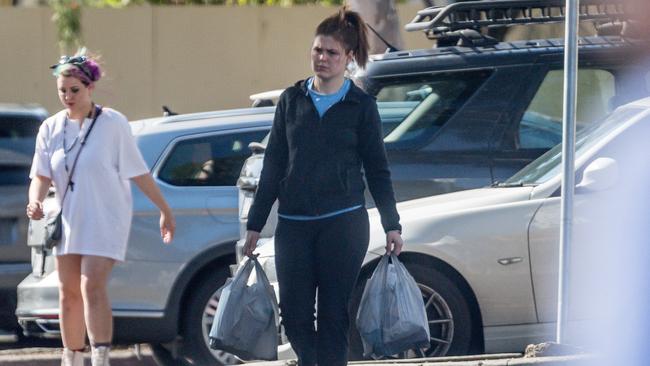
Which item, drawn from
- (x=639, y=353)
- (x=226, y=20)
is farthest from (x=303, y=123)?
(x=226, y=20)

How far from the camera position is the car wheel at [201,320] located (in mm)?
8641

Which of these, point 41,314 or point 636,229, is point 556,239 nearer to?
point 636,229

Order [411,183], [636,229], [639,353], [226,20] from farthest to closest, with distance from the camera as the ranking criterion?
[226,20] → [411,183] → [636,229] → [639,353]

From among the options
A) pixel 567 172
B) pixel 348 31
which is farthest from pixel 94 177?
pixel 567 172

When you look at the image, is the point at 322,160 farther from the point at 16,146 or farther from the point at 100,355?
the point at 16,146

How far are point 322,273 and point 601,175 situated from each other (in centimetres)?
186

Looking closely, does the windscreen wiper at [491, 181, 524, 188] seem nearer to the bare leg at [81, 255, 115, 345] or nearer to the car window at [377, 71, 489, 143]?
the car window at [377, 71, 489, 143]

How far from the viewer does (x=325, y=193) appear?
18.9ft

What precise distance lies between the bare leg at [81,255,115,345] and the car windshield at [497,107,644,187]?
7.71 ft

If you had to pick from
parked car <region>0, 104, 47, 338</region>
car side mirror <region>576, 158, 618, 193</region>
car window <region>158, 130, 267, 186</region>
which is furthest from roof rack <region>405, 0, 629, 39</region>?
parked car <region>0, 104, 47, 338</region>

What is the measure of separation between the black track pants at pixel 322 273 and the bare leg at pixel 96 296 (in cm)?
120

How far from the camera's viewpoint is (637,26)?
8516mm

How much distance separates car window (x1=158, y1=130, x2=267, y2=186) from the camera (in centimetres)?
896

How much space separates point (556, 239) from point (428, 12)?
7.20 feet
